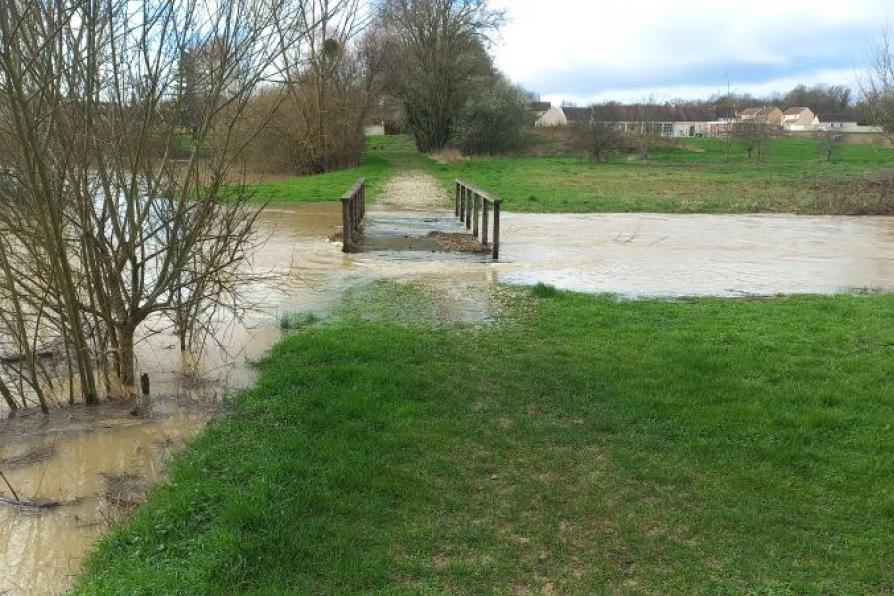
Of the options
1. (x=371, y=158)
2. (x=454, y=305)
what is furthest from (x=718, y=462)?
(x=371, y=158)

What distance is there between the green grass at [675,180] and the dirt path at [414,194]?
131 cm

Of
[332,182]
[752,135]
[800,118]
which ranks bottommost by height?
[332,182]

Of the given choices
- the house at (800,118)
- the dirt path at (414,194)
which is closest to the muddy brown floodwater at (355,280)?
the dirt path at (414,194)

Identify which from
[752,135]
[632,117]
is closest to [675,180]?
[752,135]

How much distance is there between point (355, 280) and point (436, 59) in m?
32.6

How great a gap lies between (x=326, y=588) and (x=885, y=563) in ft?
7.57

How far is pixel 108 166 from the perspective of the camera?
4.64m

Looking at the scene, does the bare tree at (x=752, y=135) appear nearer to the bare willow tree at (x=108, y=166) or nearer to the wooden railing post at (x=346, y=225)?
the wooden railing post at (x=346, y=225)

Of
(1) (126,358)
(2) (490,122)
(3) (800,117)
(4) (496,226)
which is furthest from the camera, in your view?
(3) (800,117)

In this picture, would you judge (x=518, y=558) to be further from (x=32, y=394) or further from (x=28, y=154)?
(x=32, y=394)

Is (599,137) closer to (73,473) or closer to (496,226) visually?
(496,226)

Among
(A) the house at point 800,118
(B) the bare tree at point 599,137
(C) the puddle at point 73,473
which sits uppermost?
(A) the house at point 800,118

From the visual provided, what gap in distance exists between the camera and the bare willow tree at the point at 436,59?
38219mm

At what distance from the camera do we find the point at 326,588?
2.79 metres
